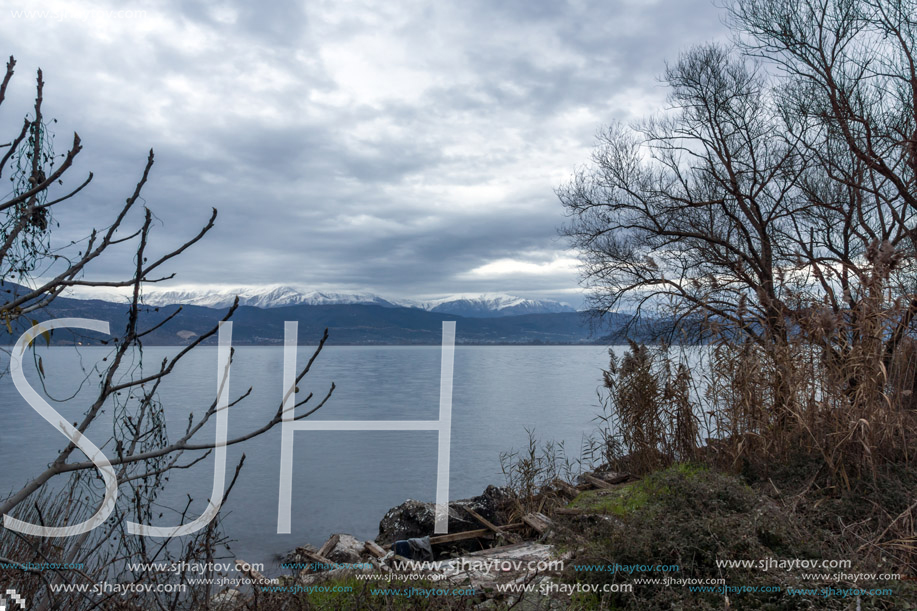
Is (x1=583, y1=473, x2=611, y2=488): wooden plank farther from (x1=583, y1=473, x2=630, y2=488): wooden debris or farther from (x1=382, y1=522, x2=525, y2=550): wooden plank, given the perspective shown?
(x1=382, y1=522, x2=525, y2=550): wooden plank

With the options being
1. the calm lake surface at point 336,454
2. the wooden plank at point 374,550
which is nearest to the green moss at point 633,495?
the wooden plank at point 374,550

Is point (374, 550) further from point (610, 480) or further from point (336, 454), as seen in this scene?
point (336, 454)

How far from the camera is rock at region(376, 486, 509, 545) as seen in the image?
7812 millimetres

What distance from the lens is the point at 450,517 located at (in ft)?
25.6

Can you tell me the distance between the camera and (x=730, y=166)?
1234 centimetres

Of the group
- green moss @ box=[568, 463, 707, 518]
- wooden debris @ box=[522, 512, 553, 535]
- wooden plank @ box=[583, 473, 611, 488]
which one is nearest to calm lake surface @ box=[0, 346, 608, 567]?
wooden debris @ box=[522, 512, 553, 535]

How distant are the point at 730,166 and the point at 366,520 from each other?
11.3 meters

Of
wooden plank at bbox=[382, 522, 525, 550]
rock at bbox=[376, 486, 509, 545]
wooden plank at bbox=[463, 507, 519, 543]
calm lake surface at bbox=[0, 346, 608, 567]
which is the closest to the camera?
wooden plank at bbox=[463, 507, 519, 543]

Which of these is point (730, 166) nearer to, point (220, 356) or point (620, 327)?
point (620, 327)

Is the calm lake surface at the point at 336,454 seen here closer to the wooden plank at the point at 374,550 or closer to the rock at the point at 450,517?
the wooden plank at the point at 374,550

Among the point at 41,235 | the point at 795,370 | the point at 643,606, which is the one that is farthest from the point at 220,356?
the point at 795,370

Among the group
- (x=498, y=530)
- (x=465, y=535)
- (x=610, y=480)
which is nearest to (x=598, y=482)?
(x=610, y=480)

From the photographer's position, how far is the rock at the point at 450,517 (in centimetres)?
781

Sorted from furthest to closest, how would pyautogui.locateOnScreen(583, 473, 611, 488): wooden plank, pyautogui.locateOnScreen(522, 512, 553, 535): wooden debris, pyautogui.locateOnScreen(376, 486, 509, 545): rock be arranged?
1. pyautogui.locateOnScreen(583, 473, 611, 488): wooden plank
2. pyautogui.locateOnScreen(376, 486, 509, 545): rock
3. pyautogui.locateOnScreen(522, 512, 553, 535): wooden debris
